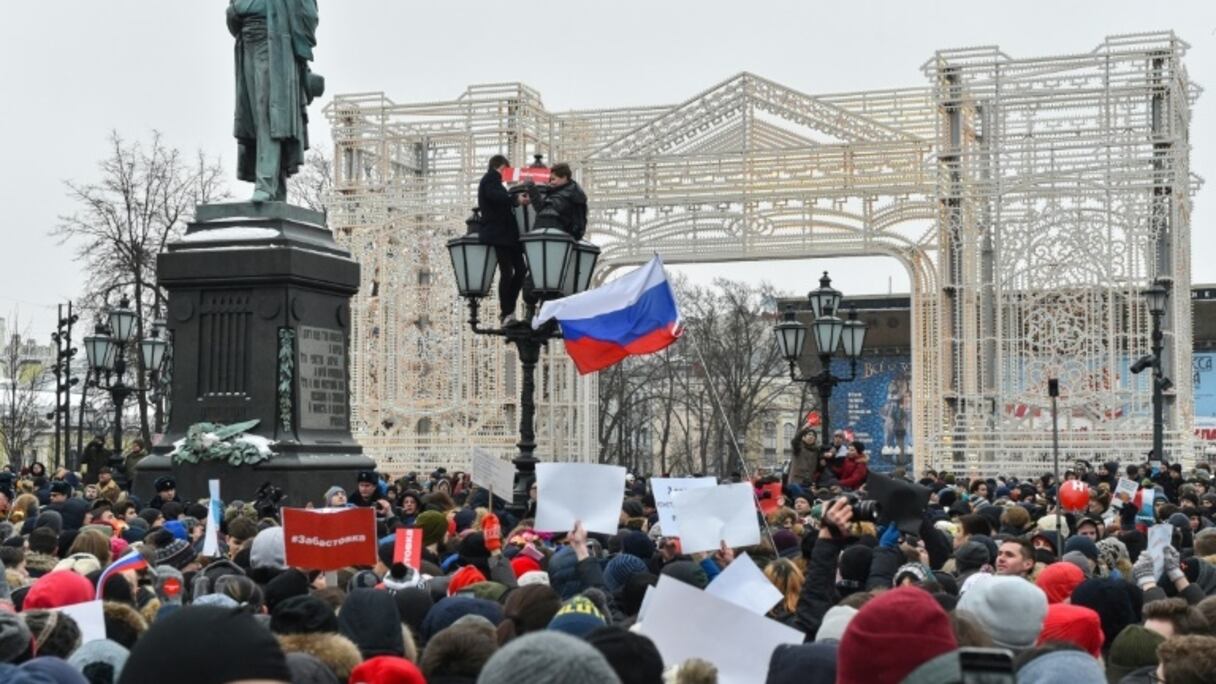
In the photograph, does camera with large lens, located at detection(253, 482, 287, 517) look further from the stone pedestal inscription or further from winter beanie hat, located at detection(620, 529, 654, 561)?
winter beanie hat, located at detection(620, 529, 654, 561)

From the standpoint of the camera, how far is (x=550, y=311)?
1455cm

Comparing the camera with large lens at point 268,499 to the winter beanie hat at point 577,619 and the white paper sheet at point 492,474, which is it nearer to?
the white paper sheet at point 492,474

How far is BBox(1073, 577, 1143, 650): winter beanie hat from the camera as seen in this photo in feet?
26.5

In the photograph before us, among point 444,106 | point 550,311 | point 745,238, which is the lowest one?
point 550,311

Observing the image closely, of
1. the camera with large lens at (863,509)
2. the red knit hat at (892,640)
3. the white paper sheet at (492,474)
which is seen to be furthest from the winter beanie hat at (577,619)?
the white paper sheet at (492,474)

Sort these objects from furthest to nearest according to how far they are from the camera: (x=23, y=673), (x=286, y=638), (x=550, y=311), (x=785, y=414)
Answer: (x=785, y=414) < (x=550, y=311) < (x=286, y=638) < (x=23, y=673)

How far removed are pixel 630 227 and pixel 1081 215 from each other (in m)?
9.62

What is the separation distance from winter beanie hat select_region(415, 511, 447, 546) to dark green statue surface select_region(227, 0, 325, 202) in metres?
7.77

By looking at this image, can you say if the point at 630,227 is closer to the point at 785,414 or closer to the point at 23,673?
the point at 23,673

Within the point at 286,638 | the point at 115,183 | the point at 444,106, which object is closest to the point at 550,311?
the point at 286,638

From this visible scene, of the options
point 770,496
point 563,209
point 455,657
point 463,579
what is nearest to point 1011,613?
point 455,657

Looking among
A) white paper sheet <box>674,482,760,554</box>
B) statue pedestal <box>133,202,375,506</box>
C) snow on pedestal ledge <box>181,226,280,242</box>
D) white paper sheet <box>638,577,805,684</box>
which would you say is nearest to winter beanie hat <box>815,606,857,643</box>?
white paper sheet <box>638,577,805,684</box>

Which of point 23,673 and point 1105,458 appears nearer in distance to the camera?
point 23,673

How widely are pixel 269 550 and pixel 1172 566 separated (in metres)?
5.01
